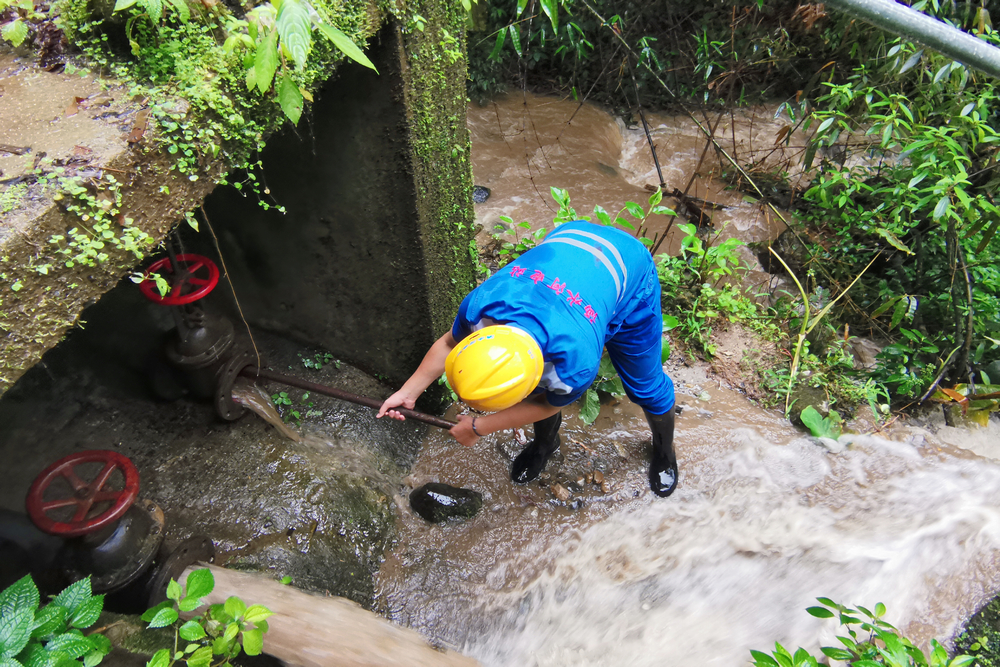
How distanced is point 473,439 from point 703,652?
5.34ft

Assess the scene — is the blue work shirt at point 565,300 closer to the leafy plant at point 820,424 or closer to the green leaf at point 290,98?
the green leaf at point 290,98

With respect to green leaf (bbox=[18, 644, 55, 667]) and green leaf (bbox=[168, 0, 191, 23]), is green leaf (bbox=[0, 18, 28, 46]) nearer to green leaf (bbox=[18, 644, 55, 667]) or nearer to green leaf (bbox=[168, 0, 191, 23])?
green leaf (bbox=[168, 0, 191, 23])

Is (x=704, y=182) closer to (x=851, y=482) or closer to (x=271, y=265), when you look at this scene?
(x=851, y=482)

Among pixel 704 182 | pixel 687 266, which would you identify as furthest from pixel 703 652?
pixel 704 182

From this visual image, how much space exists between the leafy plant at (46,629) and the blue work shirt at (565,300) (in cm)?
145

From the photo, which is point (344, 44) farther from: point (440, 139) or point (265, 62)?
point (440, 139)

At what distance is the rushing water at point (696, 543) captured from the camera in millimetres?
2650

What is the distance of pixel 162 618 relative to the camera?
59.6 inches

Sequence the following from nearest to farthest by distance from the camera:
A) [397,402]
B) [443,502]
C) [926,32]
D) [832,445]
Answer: [926,32]
[397,402]
[443,502]
[832,445]

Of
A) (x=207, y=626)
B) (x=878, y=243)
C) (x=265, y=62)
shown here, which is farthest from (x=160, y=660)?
(x=878, y=243)

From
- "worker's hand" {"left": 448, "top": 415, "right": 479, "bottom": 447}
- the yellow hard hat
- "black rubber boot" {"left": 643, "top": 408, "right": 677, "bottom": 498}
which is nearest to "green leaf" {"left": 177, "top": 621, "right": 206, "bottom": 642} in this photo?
the yellow hard hat

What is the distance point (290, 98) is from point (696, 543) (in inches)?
116

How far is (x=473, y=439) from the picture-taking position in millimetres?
2445

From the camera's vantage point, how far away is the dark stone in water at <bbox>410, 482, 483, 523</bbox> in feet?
Result: 9.59
